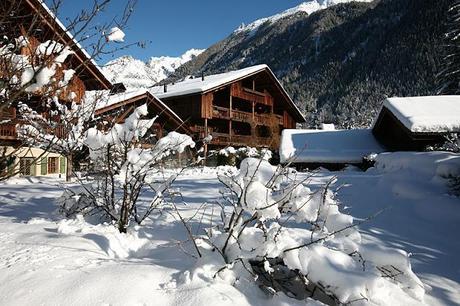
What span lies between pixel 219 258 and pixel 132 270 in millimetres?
783

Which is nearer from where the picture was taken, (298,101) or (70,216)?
(70,216)

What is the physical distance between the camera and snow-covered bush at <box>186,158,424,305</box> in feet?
10.4

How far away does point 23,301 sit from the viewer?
266cm

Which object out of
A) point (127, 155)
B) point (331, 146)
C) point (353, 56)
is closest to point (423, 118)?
point (331, 146)

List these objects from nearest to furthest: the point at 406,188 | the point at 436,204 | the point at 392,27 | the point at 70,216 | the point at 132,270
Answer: the point at 132,270, the point at 70,216, the point at 436,204, the point at 406,188, the point at 392,27

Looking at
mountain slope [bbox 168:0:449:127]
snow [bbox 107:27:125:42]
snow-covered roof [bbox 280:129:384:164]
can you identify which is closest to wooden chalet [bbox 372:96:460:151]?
snow-covered roof [bbox 280:129:384:164]

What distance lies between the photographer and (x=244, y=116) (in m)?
30.5

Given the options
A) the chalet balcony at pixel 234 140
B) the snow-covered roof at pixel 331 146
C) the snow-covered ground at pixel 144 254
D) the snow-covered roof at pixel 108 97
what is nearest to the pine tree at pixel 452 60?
the snow-covered roof at pixel 331 146

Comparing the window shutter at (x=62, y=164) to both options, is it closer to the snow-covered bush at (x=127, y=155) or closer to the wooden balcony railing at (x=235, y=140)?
the wooden balcony railing at (x=235, y=140)

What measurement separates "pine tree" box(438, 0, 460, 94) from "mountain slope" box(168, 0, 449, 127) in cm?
3914

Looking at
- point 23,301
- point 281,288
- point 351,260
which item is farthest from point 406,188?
point 23,301

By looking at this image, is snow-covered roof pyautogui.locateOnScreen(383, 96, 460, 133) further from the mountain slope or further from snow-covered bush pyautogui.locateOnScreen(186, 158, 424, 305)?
the mountain slope

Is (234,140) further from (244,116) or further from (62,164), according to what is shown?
(62,164)

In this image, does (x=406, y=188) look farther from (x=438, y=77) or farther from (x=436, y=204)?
(x=438, y=77)
